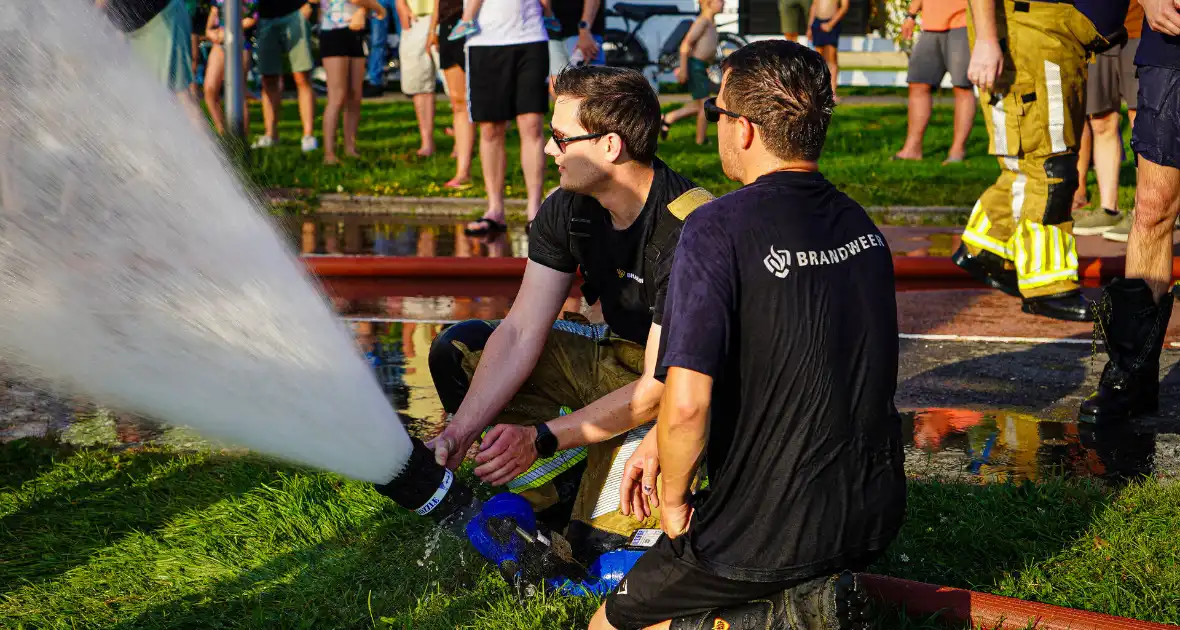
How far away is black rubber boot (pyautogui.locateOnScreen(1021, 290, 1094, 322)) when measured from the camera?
5.55 metres

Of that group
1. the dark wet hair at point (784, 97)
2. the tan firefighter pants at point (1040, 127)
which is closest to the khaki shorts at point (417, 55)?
the tan firefighter pants at point (1040, 127)

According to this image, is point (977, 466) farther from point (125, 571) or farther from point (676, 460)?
point (125, 571)

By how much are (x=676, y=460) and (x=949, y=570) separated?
1.20 metres

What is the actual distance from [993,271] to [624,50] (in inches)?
661

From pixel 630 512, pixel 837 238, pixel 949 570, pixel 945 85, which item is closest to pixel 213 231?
pixel 630 512

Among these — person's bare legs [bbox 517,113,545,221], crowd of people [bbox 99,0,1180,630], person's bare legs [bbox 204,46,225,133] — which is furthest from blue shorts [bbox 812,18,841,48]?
crowd of people [bbox 99,0,1180,630]

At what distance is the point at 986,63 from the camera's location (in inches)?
209

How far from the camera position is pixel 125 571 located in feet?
12.1

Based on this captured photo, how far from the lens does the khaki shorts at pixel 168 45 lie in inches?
326

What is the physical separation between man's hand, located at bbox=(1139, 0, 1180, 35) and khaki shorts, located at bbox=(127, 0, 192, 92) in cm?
568

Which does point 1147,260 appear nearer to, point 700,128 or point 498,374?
point 498,374

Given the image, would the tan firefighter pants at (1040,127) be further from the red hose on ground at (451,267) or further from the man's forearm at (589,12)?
the man's forearm at (589,12)

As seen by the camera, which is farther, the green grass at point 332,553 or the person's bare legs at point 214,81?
the person's bare legs at point 214,81

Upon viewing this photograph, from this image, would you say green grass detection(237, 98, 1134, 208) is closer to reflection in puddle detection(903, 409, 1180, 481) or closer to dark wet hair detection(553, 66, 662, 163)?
reflection in puddle detection(903, 409, 1180, 481)
